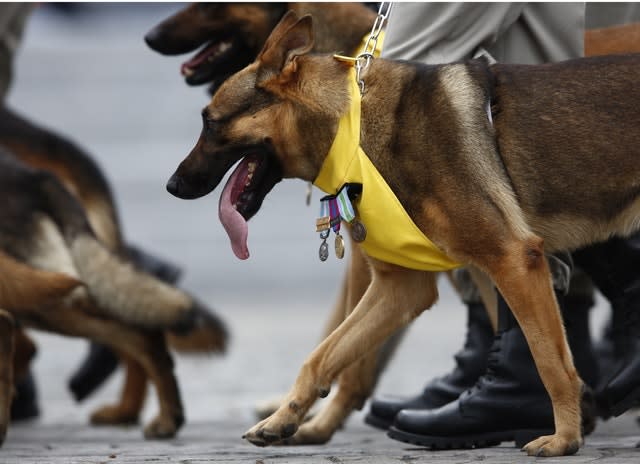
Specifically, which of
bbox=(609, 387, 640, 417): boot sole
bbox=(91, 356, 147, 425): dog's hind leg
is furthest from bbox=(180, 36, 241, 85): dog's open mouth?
bbox=(609, 387, 640, 417): boot sole

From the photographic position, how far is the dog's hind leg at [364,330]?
3715 millimetres

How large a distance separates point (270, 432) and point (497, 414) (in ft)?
2.71

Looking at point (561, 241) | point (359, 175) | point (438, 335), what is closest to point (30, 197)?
point (359, 175)

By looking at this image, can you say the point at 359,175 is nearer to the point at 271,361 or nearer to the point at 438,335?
the point at 271,361

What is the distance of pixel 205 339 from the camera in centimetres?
555

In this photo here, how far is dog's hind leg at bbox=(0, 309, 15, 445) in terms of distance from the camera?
4.34 metres

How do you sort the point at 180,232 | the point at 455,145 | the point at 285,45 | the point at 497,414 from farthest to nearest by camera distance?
the point at 180,232 → the point at 497,414 → the point at 285,45 → the point at 455,145

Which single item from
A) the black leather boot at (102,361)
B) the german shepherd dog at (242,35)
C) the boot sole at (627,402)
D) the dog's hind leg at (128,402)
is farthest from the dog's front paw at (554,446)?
the black leather boot at (102,361)

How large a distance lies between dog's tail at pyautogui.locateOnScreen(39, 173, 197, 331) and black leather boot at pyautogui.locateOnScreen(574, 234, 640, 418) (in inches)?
73.9

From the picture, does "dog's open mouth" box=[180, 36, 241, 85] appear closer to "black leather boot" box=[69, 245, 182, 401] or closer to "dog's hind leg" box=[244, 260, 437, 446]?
"black leather boot" box=[69, 245, 182, 401]

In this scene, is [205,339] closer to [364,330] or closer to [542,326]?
[364,330]

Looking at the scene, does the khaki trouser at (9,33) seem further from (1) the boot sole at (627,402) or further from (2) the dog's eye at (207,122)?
(1) the boot sole at (627,402)

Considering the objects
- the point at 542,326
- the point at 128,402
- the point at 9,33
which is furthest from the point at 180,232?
the point at 542,326

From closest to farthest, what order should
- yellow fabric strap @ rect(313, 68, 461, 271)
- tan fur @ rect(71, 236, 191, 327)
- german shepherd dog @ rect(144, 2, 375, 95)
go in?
yellow fabric strap @ rect(313, 68, 461, 271)
tan fur @ rect(71, 236, 191, 327)
german shepherd dog @ rect(144, 2, 375, 95)
